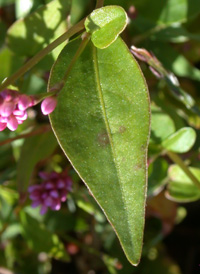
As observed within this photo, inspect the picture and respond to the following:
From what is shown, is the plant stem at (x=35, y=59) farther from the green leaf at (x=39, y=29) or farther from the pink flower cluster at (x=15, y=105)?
the green leaf at (x=39, y=29)

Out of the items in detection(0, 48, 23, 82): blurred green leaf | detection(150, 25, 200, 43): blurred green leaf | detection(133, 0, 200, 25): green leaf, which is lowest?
detection(150, 25, 200, 43): blurred green leaf

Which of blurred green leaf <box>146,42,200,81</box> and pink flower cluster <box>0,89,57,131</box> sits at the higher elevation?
pink flower cluster <box>0,89,57,131</box>

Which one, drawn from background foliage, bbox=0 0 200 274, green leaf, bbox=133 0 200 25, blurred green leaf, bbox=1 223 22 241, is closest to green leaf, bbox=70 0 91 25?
background foliage, bbox=0 0 200 274

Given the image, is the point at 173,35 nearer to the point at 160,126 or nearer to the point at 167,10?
the point at 167,10

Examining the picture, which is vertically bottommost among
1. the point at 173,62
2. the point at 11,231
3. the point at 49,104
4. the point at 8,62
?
the point at 11,231

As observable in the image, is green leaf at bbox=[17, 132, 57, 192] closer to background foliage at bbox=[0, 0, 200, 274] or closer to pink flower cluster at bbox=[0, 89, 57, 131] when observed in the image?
background foliage at bbox=[0, 0, 200, 274]

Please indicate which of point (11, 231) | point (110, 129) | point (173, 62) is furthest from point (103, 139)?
point (11, 231)
